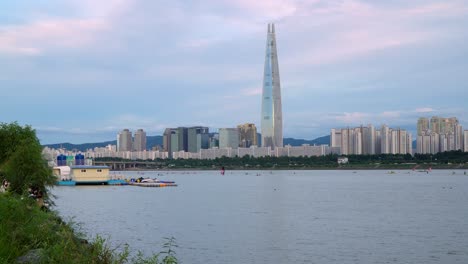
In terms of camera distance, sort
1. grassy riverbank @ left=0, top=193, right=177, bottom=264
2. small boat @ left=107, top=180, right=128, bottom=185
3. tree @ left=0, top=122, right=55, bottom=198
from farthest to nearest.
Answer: small boat @ left=107, top=180, right=128, bottom=185, tree @ left=0, top=122, right=55, bottom=198, grassy riverbank @ left=0, top=193, right=177, bottom=264

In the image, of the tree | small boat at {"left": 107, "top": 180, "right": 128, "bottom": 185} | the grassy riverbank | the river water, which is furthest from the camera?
small boat at {"left": 107, "top": 180, "right": 128, "bottom": 185}

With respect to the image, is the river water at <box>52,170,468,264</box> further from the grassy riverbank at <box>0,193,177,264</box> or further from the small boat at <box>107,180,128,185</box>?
the small boat at <box>107,180,128,185</box>

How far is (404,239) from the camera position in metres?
38.1

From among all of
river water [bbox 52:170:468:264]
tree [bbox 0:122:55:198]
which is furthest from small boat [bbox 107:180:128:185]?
tree [bbox 0:122:55:198]

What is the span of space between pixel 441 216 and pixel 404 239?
55.1 feet

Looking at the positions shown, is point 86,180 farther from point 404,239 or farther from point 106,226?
point 404,239

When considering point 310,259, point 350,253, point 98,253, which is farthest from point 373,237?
point 98,253

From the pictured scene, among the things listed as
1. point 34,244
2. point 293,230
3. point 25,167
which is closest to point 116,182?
point 293,230

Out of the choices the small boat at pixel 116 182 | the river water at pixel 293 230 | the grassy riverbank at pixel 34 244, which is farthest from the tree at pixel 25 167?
the small boat at pixel 116 182

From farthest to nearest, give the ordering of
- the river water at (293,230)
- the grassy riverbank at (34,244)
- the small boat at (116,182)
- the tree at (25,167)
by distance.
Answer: the small boat at (116,182), the tree at (25,167), the river water at (293,230), the grassy riverbank at (34,244)

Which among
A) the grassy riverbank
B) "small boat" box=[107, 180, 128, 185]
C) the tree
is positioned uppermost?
the tree

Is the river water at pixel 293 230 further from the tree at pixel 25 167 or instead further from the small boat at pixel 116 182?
the small boat at pixel 116 182

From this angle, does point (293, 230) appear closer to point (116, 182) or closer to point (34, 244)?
point (34, 244)

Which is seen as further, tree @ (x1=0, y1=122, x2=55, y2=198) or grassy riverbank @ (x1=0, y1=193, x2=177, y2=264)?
tree @ (x1=0, y1=122, x2=55, y2=198)
